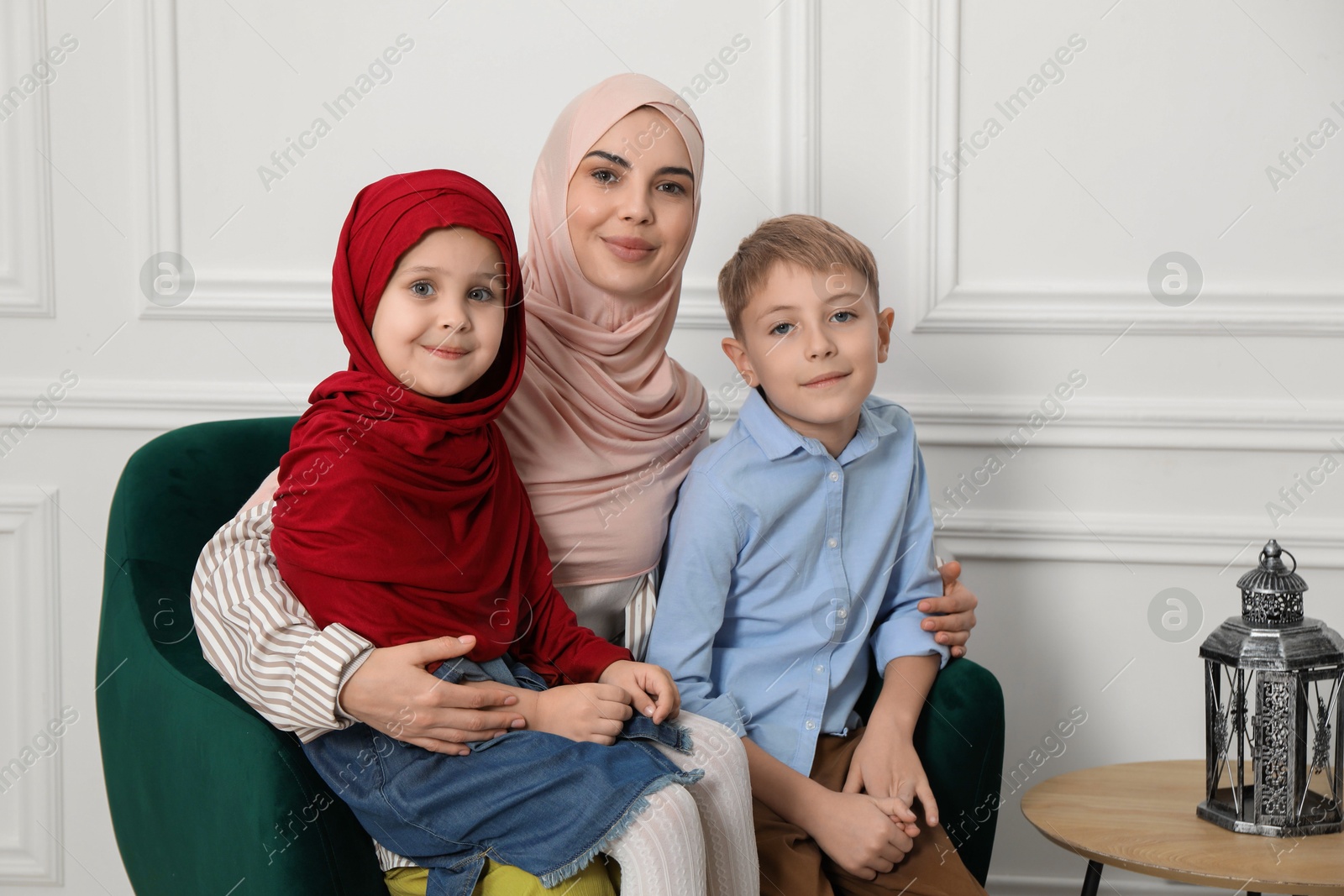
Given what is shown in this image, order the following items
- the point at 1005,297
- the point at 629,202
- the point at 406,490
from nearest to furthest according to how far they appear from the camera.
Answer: the point at 406,490 < the point at 629,202 < the point at 1005,297

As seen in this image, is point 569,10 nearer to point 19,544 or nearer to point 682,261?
point 682,261

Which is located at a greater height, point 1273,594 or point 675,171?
point 675,171

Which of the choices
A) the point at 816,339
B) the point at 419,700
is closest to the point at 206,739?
the point at 419,700

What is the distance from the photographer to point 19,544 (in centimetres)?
234

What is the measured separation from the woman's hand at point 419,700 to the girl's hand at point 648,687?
6.7 inches

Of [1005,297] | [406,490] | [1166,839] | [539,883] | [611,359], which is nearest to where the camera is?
[539,883]

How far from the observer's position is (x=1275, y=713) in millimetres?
1465

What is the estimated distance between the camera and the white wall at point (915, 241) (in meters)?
2.14

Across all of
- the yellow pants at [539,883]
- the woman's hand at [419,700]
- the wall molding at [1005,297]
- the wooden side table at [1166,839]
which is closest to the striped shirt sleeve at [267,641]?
the woman's hand at [419,700]

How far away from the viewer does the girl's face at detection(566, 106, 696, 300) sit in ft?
5.24

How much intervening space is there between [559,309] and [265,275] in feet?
3.04

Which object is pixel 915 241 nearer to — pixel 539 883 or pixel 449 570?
pixel 449 570

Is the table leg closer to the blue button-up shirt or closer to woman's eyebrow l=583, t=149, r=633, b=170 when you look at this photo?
the blue button-up shirt

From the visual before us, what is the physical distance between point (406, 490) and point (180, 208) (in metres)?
1.36
